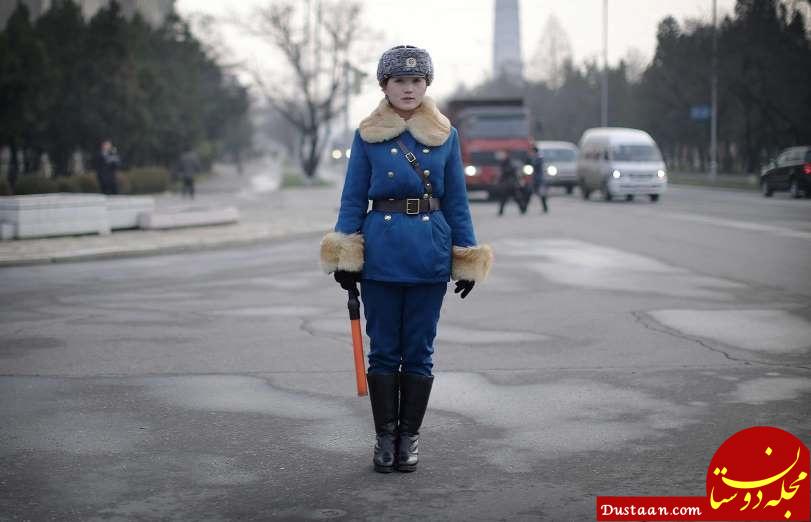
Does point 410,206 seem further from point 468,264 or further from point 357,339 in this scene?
point 357,339

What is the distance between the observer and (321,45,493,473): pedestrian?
5.38 metres

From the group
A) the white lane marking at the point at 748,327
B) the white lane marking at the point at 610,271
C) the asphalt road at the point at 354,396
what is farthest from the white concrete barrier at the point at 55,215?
the white lane marking at the point at 748,327

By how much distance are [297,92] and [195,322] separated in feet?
162

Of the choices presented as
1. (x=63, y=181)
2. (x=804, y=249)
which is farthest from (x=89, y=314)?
(x=63, y=181)

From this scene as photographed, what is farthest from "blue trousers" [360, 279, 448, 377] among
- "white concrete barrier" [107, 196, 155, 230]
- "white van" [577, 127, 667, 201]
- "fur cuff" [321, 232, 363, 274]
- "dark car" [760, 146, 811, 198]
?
"dark car" [760, 146, 811, 198]

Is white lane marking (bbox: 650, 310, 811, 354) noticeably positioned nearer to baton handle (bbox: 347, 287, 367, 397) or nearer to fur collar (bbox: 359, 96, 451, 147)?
baton handle (bbox: 347, 287, 367, 397)

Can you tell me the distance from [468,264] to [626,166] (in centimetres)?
3161

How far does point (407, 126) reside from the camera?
543 centimetres

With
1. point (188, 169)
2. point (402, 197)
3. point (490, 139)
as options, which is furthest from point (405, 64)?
point (188, 169)

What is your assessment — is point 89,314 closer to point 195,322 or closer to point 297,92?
point 195,322

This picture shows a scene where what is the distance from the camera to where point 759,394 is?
22.9ft

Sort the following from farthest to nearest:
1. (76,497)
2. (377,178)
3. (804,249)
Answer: (804,249), (377,178), (76,497)

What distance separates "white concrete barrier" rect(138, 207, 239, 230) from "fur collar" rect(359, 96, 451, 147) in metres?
18.6

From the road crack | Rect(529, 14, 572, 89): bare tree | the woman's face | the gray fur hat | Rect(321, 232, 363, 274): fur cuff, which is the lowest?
the road crack
